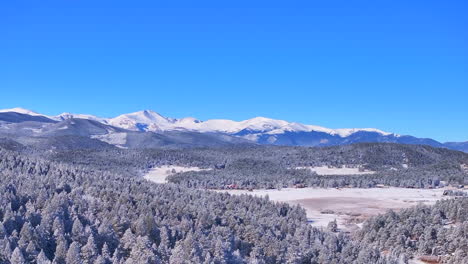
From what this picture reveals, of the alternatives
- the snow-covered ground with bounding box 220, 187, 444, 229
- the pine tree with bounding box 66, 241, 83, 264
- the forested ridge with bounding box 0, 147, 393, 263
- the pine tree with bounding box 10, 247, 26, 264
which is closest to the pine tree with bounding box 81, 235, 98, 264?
the forested ridge with bounding box 0, 147, 393, 263

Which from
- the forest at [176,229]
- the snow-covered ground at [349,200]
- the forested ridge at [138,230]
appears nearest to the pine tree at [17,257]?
the forested ridge at [138,230]

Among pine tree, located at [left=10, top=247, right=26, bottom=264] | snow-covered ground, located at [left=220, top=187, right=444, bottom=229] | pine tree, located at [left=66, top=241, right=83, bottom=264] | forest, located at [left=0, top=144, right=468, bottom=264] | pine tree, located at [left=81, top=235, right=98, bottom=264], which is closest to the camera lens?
pine tree, located at [left=10, top=247, right=26, bottom=264]

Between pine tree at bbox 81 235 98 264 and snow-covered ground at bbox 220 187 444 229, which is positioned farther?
snow-covered ground at bbox 220 187 444 229

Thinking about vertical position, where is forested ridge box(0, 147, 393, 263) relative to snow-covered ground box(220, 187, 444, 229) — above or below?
below

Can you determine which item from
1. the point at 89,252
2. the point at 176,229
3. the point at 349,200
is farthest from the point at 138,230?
the point at 349,200

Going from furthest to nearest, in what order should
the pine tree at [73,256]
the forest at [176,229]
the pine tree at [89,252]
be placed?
the forest at [176,229]
the pine tree at [89,252]
the pine tree at [73,256]

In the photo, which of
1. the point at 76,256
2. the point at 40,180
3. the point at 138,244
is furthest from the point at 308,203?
the point at 76,256

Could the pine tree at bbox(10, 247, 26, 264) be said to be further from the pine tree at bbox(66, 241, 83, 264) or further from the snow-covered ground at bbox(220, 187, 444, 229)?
the snow-covered ground at bbox(220, 187, 444, 229)

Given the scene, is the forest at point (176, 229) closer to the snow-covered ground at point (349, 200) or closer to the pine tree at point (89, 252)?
the pine tree at point (89, 252)

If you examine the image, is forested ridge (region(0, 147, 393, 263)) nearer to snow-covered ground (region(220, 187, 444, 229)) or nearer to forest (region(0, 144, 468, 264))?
forest (region(0, 144, 468, 264))

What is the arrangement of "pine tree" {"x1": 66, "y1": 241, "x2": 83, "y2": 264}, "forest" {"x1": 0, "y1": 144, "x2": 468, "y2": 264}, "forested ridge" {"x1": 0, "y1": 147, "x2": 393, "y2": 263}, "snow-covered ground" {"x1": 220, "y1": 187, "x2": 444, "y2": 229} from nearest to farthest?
"pine tree" {"x1": 66, "y1": 241, "x2": 83, "y2": 264} < "forested ridge" {"x1": 0, "y1": 147, "x2": 393, "y2": 263} < "forest" {"x1": 0, "y1": 144, "x2": 468, "y2": 264} < "snow-covered ground" {"x1": 220, "y1": 187, "x2": 444, "y2": 229}
